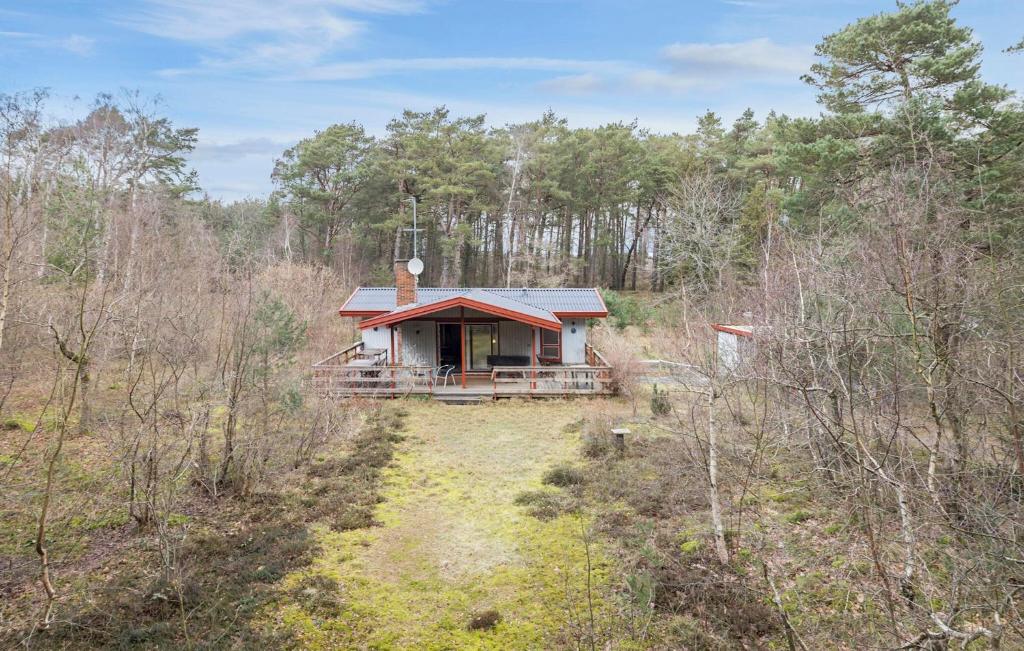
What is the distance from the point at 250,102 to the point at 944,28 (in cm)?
1812

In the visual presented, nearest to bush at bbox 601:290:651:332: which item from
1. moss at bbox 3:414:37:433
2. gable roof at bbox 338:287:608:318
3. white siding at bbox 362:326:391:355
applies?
gable roof at bbox 338:287:608:318

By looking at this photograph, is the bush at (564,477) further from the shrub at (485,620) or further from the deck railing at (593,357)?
the deck railing at (593,357)

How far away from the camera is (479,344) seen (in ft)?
54.6

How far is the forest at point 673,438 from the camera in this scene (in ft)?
13.1

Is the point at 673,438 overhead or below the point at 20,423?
below

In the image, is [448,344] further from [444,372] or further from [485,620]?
[485,620]

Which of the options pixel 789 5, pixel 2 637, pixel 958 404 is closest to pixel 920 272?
pixel 958 404

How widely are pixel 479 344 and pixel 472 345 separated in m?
0.23

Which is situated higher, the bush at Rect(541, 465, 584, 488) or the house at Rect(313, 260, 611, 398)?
the house at Rect(313, 260, 611, 398)

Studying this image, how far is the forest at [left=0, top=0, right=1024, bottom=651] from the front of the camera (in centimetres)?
401

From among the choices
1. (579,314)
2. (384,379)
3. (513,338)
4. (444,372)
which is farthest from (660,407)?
(384,379)

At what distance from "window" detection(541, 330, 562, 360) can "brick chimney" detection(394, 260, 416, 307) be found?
4.70 m

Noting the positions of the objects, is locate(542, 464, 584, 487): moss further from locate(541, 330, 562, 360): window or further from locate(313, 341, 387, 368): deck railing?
locate(313, 341, 387, 368): deck railing

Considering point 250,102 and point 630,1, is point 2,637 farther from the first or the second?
point 250,102
